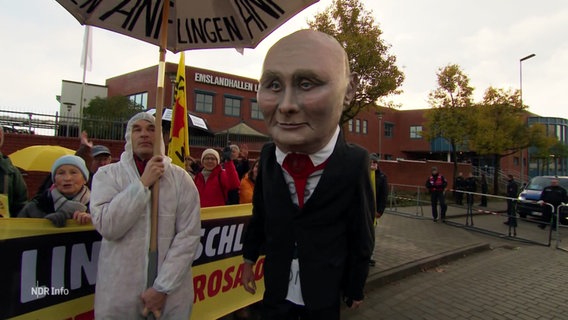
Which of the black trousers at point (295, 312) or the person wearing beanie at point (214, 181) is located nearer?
the black trousers at point (295, 312)

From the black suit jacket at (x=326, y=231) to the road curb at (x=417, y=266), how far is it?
336cm

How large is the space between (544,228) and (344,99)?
11.9 m

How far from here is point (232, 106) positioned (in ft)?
114

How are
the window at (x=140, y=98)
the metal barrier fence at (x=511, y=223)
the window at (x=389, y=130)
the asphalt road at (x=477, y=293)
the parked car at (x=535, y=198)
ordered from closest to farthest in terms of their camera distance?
the asphalt road at (x=477, y=293) < the metal barrier fence at (x=511, y=223) < the parked car at (x=535, y=198) < the window at (x=140, y=98) < the window at (x=389, y=130)

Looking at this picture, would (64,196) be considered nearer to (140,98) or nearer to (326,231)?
(326,231)

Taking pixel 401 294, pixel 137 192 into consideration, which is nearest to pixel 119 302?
pixel 137 192

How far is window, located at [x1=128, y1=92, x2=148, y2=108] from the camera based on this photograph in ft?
110

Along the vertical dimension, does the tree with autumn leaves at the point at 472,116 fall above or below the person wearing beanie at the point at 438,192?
above

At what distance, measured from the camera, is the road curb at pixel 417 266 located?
5211 millimetres

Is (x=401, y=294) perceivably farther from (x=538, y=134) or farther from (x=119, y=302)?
(x=538, y=134)

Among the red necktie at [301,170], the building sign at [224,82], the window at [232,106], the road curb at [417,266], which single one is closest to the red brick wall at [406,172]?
the building sign at [224,82]

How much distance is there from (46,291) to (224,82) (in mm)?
33088

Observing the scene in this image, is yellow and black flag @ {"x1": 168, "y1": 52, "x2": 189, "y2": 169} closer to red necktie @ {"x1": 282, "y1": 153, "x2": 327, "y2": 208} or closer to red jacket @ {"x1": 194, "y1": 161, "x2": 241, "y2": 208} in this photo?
red jacket @ {"x1": 194, "y1": 161, "x2": 241, "y2": 208}

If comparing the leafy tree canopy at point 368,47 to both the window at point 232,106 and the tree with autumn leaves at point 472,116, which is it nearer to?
the tree with autumn leaves at point 472,116
